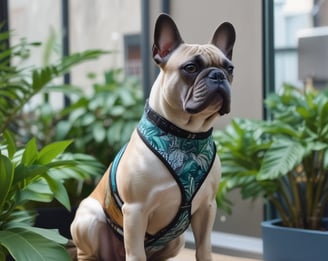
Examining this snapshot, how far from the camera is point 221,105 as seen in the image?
1.16 m

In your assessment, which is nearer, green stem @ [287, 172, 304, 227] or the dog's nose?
the dog's nose

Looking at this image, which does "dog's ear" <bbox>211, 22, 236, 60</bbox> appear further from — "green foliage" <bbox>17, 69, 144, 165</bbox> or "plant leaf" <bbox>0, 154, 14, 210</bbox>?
"green foliage" <bbox>17, 69, 144, 165</bbox>

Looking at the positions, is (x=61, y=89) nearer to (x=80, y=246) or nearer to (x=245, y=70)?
(x=245, y=70)

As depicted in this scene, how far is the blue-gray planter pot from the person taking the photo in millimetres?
1680

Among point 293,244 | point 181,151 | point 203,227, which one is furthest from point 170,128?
point 293,244

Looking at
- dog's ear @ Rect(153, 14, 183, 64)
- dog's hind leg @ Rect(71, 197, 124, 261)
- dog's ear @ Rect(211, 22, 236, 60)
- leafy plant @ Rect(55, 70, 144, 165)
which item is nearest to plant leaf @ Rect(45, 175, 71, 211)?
dog's hind leg @ Rect(71, 197, 124, 261)

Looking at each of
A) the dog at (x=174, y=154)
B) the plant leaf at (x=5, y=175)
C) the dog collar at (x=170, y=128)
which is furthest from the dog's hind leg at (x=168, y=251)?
the plant leaf at (x=5, y=175)

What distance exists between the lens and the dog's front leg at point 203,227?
1.29m

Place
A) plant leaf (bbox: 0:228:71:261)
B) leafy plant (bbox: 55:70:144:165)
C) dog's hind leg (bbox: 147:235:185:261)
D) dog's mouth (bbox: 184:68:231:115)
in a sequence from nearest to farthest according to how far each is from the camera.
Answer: dog's mouth (bbox: 184:68:231:115)
plant leaf (bbox: 0:228:71:261)
dog's hind leg (bbox: 147:235:185:261)
leafy plant (bbox: 55:70:144:165)

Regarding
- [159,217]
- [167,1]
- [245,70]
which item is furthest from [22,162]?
Result: [167,1]

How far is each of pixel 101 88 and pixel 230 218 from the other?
983mm

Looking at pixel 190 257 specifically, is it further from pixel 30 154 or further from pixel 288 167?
pixel 30 154

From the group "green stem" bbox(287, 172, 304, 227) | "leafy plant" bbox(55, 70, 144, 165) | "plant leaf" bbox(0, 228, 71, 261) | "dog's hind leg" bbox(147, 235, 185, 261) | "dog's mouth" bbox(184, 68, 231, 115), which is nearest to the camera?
"dog's mouth" bbox(184, 68, 231, 115)

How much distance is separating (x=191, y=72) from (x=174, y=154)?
0.63 ft
